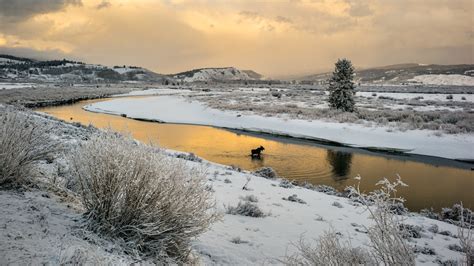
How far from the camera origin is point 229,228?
6367 millimetres

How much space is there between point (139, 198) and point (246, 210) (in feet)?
12.0

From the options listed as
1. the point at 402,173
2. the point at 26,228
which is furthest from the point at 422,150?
the point at 26,228

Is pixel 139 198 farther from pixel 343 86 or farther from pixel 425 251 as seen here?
pixel 343 86

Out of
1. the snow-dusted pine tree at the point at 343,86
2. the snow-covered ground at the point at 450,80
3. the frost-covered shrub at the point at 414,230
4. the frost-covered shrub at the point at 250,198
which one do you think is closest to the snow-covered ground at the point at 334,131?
the snow-dusted pine tree at the point at 343,86

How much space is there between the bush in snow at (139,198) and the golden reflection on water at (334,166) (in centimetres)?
732

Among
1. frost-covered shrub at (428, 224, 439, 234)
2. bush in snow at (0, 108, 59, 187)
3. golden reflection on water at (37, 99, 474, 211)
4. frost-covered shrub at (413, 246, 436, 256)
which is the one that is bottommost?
golden reflection on water at (37, 99, 474, 211)

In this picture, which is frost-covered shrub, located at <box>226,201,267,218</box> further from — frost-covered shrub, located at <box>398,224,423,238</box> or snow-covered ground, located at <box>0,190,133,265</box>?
snow-covered ground, located at <box>0,190,133,265</box>

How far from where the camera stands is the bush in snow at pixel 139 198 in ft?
13.3

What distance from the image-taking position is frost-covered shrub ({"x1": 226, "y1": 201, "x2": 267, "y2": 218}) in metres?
7.34

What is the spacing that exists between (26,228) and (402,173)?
1537cm

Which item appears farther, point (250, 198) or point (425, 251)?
point (250, 198)

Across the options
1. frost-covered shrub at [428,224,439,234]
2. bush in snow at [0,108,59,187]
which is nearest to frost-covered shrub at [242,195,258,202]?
frost-covered shrub at [428,224,439,234]

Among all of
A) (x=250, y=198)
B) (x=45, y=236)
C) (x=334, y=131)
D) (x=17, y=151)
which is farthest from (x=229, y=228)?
(x=334, y=131)

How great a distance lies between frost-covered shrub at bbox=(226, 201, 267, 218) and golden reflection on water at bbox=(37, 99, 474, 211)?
461cm
